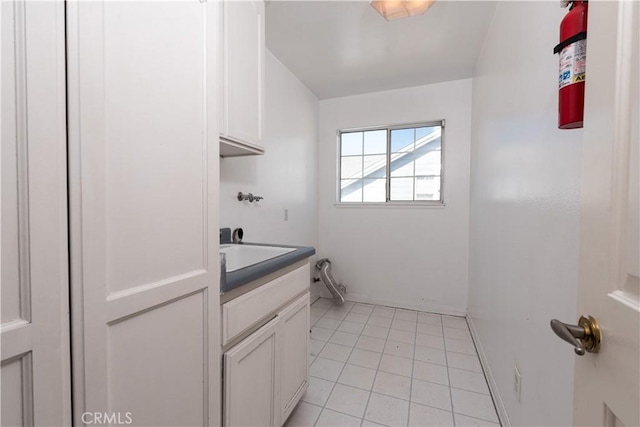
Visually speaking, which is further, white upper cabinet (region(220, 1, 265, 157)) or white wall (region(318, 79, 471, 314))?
white wall (region(318, 79, 471, 314))

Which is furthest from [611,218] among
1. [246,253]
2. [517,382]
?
[246,253]

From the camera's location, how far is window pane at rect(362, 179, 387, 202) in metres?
3.08

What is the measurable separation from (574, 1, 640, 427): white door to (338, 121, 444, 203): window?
244 cm

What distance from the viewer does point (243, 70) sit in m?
1.25

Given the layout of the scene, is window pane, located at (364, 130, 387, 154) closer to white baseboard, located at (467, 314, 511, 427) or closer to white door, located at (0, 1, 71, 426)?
white baseboard, located at (467, 314, 511, 427)

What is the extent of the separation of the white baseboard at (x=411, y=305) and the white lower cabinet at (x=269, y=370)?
172 cm

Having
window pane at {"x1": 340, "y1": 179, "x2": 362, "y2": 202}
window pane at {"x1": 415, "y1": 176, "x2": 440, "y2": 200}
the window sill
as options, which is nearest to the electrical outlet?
the window sill

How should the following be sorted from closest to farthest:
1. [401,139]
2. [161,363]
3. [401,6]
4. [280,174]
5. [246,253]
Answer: [161,363] → [401,6] → [246,253] → [280,174] → [401,139]

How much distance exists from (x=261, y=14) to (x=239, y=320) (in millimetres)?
1504

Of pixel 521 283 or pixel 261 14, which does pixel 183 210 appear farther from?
pixel 521 283

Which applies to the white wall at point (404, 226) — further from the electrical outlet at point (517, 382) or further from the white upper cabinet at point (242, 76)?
the white upper cabinet at point (242, 76)

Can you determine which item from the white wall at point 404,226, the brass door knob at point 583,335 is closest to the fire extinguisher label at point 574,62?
the brass door knob at point 583,335

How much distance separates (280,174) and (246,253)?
3.28 feet

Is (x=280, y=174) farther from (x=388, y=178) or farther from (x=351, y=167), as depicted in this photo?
(x=388, y=178)
